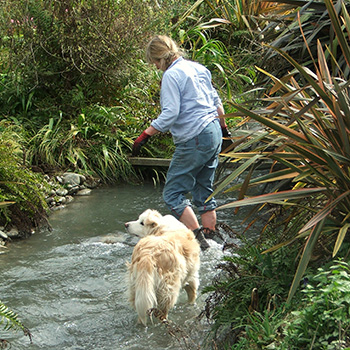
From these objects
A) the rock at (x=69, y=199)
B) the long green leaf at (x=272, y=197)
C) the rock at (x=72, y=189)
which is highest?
the long green leaf at (x=272, y=197)

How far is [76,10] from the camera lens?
29.5 feet

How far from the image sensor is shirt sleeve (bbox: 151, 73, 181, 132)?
5.46 meters

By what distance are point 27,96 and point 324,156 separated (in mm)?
7175

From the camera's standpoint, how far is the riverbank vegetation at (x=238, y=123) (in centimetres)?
331

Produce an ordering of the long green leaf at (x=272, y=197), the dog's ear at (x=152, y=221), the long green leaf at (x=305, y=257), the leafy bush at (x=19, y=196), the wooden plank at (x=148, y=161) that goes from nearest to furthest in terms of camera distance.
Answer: the long green leaf at (x=305, y=257) → the long green leaf at (x=272, y=197) → the dog's ear at (x=152, y=221) → the leafy bush at (x=19, y=196) → the wooden plank at (x=148, y=161)

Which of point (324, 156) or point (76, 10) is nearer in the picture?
point (324, 156)

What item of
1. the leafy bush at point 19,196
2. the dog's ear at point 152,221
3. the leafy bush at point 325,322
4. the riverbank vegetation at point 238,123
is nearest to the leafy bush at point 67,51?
the riverbank vegetation at point 238,123

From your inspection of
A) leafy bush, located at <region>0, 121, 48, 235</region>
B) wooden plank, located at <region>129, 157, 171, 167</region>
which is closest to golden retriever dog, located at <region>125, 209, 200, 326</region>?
leafy bush, located at <region>0, 121, 48, 235</region>

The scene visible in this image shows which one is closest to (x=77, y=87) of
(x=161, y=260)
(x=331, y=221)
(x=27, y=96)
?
(x=27, y=96)

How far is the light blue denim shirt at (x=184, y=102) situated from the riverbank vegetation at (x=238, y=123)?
1.70 feet

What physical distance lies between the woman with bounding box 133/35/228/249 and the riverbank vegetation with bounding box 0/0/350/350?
44cm

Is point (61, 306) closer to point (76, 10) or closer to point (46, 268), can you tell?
point (46, 268)

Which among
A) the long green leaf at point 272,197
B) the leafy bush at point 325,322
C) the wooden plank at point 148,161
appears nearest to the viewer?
the leafy bush at point 325,322

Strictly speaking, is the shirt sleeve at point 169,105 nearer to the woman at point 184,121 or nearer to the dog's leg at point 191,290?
the woman at point 184,121
